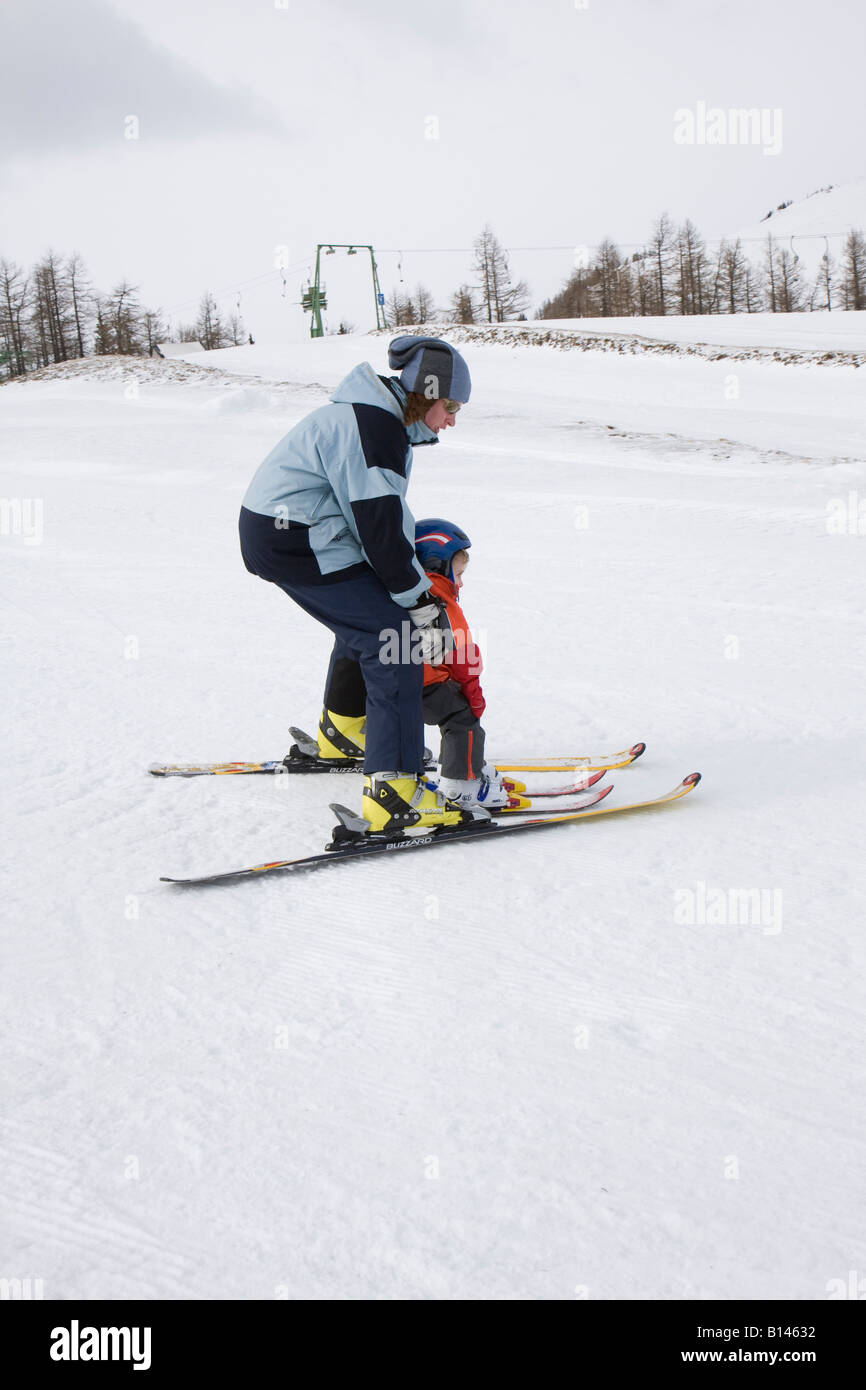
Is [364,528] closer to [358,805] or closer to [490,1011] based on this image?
[358,805]

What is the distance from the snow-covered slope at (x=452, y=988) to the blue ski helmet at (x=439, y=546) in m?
1.10

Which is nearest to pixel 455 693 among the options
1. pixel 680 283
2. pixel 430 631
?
pixel 430 631

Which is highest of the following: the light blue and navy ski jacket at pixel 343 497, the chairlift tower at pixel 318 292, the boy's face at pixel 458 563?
the chairlift tower at pixel 318 292

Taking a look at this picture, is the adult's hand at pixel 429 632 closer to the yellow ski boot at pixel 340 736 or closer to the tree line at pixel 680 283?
the yellow ski boot at pixel 340 736

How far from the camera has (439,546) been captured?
12.9 ft

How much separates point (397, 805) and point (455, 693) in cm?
53

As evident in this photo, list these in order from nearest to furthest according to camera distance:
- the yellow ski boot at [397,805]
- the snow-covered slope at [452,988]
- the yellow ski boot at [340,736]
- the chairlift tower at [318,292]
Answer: the snow-covered slope at [452,988], the yellow ski boot at [397,805], the yellow ski boot at [340,736], the chairlift tower at [318,292]

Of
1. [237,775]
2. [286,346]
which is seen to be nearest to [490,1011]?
[237,775]

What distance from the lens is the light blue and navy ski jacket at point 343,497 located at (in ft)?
11.0

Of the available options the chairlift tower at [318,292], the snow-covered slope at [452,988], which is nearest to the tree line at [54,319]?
the chairlift tower at [318,292]

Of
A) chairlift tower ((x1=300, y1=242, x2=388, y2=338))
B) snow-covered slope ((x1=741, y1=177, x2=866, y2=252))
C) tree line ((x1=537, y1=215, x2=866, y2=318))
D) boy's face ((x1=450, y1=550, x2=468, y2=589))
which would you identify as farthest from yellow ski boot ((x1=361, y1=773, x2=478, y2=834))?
snow-covered slope ((x1=741, y1=177, x2=866, y2=252))

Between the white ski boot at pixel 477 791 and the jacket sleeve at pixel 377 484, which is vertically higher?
the jacket sleeve at pixel 377 484

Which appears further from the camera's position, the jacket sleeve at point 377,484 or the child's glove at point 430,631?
the child's glove at point 430,631

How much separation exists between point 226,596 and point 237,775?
12.0 feet
